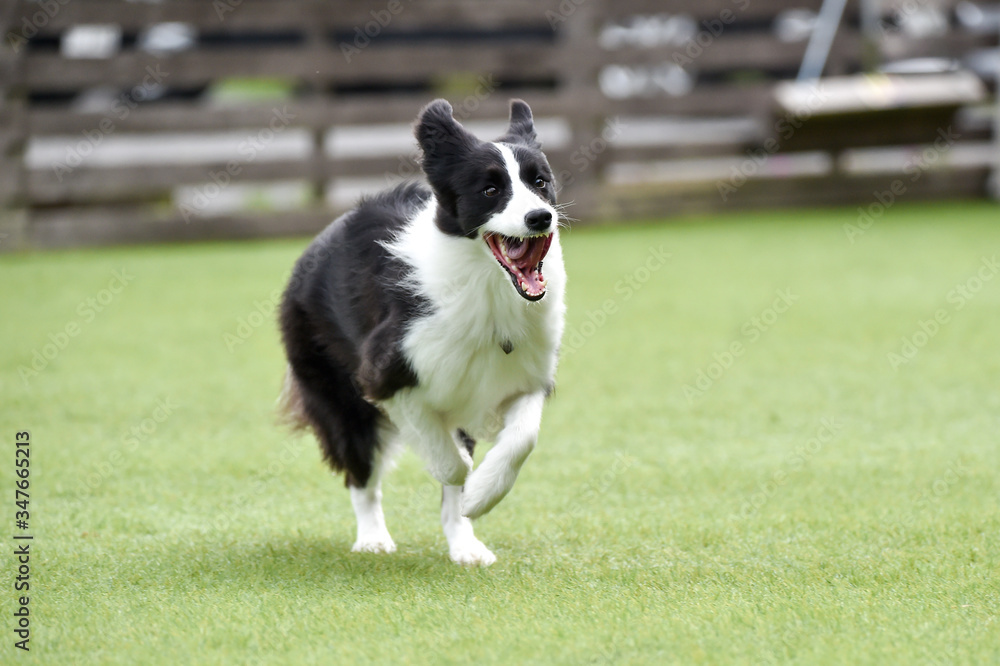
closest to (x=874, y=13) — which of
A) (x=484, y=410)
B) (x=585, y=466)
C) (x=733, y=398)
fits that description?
(x=733, y=398)

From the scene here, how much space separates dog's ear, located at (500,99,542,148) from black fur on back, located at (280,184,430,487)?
0.39 meters

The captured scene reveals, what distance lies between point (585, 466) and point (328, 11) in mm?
7120

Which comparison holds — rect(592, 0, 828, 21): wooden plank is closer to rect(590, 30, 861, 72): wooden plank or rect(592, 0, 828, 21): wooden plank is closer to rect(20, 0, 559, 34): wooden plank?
rect(590, 30, 861, 72): wooden plank

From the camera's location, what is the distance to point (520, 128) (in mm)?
3438

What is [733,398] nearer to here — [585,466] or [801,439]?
[801,439]

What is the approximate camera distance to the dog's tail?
3859 mm

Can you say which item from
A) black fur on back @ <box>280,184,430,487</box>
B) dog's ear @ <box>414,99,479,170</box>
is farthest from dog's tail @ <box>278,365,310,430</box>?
dog's ear @ <box>414,99,479,170</box>

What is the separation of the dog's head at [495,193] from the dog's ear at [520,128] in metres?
0.06

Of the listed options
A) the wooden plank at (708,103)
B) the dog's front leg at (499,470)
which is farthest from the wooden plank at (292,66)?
the dog's front leg at (499,470)

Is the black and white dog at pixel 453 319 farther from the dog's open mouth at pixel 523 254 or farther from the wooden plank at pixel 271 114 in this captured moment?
the wooden plank at pixel 271 114

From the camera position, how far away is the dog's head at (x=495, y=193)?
305cm

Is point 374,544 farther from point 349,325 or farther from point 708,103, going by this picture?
point 708,103

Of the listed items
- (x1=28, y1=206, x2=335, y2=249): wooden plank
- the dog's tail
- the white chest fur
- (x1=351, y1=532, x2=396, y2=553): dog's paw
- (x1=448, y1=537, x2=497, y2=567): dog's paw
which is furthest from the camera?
(x1=28, y1=206, x2=335, y2=249): wooden plank

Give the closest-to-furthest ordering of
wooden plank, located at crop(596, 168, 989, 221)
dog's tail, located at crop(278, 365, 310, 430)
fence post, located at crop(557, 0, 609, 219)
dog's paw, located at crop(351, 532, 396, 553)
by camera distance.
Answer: dog's paw, located at crop(351, 532, 396, 553) → dog's tail, located at crop(278, 365, 310, 430) → fence post, located at crop(557, 0, 609, 219) → wooden plank, located at crop(596, 168, 989, 221)
